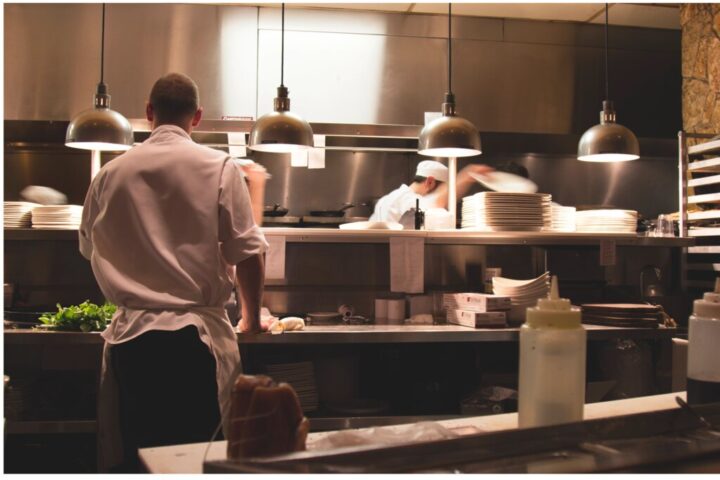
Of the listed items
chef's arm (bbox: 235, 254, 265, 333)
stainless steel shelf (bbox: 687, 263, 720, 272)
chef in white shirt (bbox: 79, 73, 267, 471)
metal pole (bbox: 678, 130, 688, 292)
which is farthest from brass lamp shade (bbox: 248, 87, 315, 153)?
Answer: stainless steel shelf (bbox: 687, 263, 720, 272)

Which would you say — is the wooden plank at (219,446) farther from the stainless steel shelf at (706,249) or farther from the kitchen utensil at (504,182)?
the stainless steel shelf at (706,249)

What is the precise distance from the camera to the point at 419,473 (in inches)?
38.4

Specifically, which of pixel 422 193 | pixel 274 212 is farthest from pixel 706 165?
pixel 274 212

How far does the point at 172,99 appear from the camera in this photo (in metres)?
2.18

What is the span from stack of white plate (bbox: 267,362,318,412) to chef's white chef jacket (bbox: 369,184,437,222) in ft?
8.44

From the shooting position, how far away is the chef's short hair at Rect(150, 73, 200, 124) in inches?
85.7

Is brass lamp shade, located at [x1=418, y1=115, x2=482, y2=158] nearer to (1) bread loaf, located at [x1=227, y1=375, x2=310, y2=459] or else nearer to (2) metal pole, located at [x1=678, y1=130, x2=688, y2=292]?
(2) metal pole, located at [x1=678, y1=130, x2=688, y2=292]

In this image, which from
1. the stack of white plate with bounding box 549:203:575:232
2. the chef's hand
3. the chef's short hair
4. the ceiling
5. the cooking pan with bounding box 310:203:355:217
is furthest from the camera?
the cooking pan with bounding box 310:203:355:217

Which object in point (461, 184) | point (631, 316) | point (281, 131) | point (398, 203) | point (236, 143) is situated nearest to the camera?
point (281, 131)

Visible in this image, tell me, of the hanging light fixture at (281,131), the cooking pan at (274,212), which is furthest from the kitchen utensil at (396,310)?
the cooking pan at (274,212)

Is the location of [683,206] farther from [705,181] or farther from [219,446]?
[219,446]

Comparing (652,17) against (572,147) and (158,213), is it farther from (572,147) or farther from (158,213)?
(158,213)

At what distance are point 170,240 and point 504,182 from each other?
3548 millimetres

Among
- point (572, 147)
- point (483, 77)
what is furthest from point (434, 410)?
point (572, 147)
